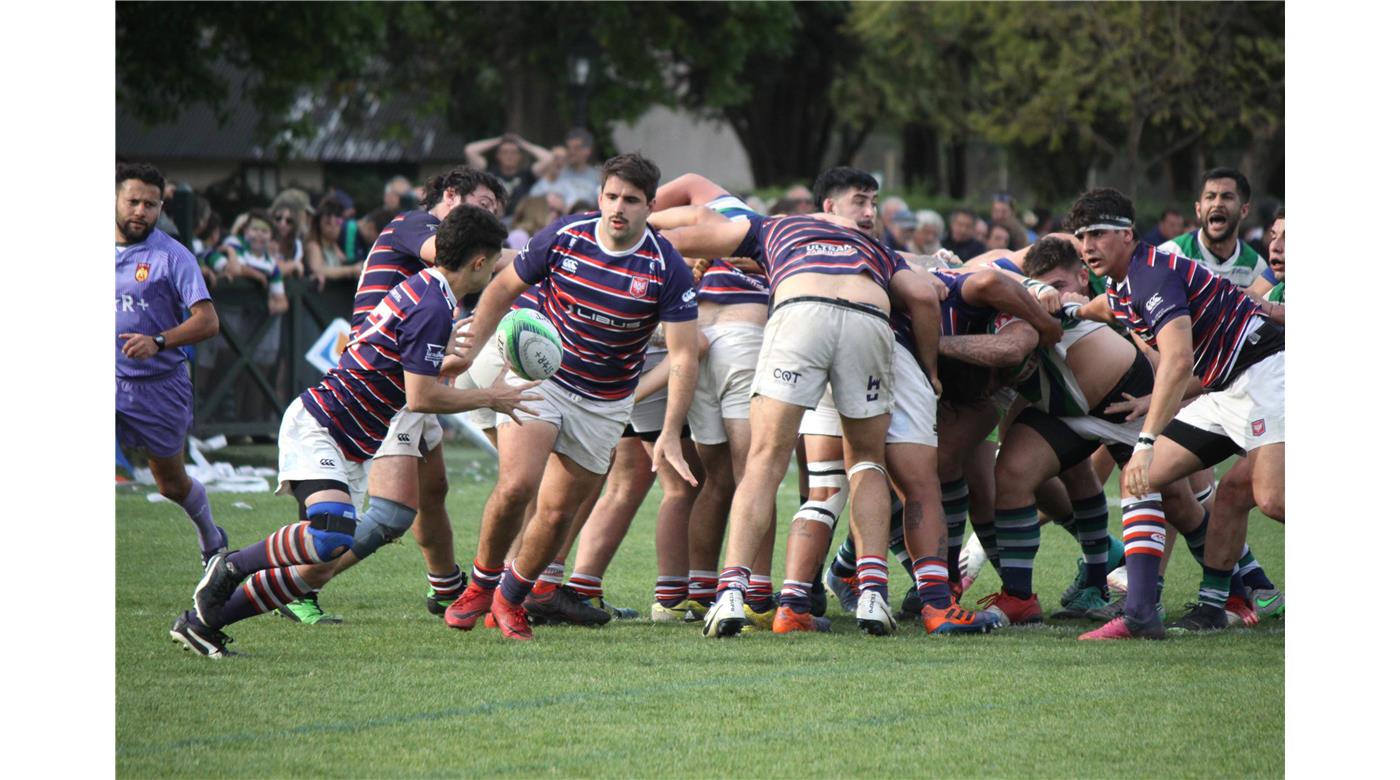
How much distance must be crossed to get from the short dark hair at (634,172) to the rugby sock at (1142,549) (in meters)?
2.42

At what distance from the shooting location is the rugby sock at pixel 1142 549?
7215 millimetres

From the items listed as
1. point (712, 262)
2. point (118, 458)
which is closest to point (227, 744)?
point (712, 262)

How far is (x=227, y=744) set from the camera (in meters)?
5.07

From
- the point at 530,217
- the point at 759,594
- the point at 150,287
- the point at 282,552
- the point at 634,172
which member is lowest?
the point at 759,594

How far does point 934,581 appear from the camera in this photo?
24.1 ft

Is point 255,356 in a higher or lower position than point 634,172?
lower

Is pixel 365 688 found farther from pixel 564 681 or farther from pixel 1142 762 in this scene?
pixel 1142 762

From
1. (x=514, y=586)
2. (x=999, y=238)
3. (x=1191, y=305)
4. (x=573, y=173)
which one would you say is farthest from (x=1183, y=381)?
(x=573, y=173)

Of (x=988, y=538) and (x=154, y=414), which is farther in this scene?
(x=154, y=414)

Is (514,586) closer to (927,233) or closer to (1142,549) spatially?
(1142,549)

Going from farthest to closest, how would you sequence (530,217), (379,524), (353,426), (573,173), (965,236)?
(573,173)
(965,236)
(530,217)
(379,524)
(353,426)

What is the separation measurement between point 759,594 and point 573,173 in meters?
10.2

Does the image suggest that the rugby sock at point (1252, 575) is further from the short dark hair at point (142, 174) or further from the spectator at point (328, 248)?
the spectator at point (328, 248)

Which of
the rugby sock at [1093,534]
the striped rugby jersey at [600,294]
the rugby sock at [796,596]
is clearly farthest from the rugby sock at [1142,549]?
the striped rugby jersey at [600,294]
